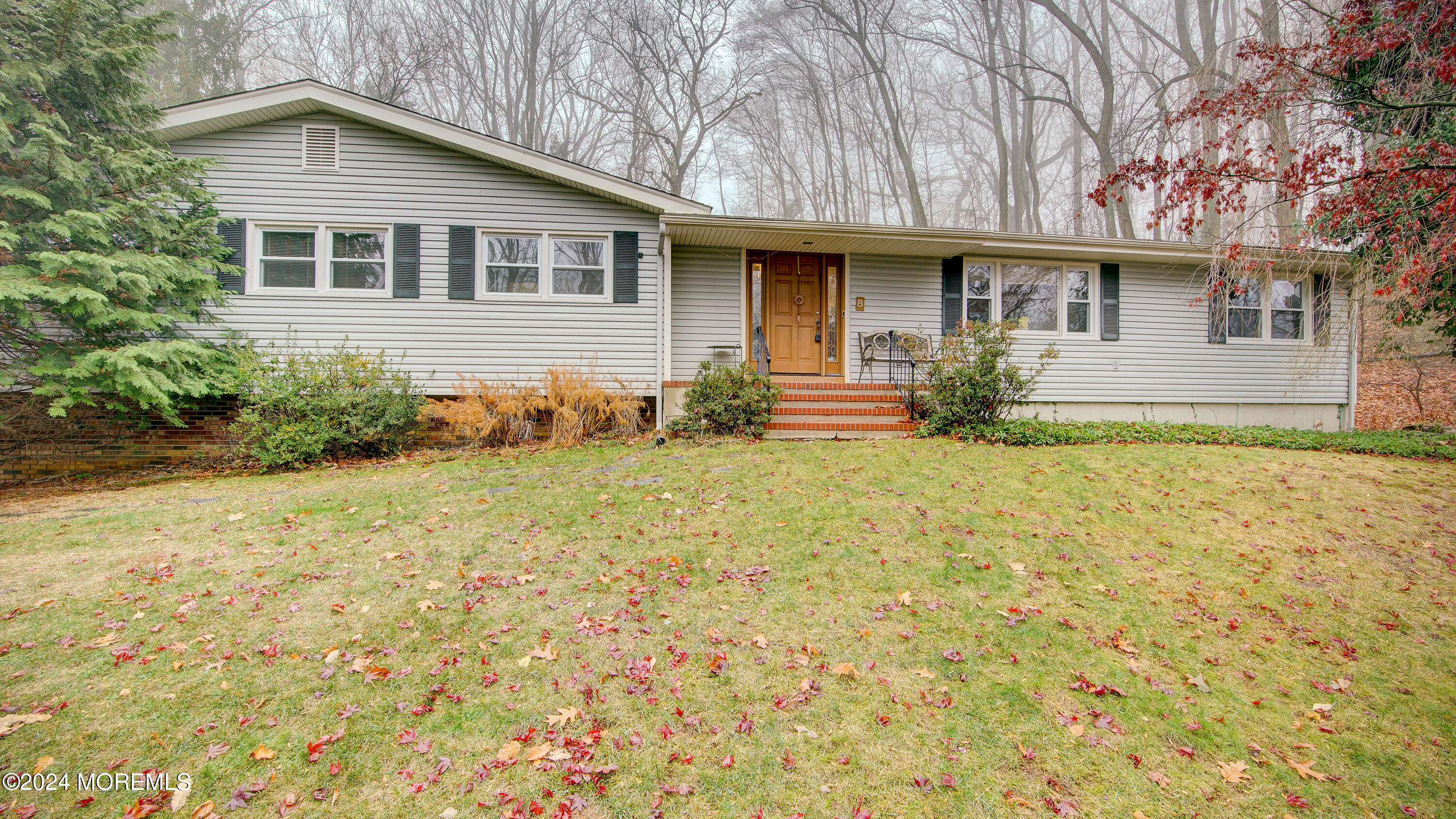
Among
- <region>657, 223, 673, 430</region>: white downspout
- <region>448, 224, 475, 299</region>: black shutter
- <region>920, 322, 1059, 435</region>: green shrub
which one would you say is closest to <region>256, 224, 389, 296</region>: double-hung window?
<region>448, 224, 475, 299</region>: black shutter

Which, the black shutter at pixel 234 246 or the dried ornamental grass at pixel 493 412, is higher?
the black shutter at pixel 234 246

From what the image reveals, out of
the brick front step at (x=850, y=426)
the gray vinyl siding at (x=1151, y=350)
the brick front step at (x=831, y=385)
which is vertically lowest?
the brick front step at (x=850, y=426)

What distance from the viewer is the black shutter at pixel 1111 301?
1070 cm

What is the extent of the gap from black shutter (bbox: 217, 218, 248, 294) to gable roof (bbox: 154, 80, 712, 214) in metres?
1.29

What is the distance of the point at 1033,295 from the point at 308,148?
39.9ft

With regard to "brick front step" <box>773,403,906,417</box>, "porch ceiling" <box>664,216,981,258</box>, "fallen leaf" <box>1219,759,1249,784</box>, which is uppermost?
"porch ceiling" <box>664,216,981,258</box>

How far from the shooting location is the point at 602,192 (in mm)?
8859

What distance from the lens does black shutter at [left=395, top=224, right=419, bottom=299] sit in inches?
342

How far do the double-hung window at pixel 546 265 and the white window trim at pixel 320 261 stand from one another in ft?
4.60

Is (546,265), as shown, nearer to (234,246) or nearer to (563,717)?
(234,246)

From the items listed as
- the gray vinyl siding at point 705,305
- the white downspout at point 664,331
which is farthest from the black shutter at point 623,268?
the gray vinyl siding at point 705,305

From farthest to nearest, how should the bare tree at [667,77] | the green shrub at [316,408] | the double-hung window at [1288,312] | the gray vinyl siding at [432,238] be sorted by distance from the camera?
the bare tree at [667,77] → the double-hung window at [1288,312] → the gray vinyl siding at [432,238] → the green shrub at [316,408]

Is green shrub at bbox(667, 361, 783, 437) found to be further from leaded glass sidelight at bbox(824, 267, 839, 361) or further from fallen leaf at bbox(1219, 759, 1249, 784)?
fallen leaf at bbox(1219, 759, 1249, 784)

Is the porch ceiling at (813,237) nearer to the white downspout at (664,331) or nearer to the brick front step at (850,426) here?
the white downspout at (664,331)
